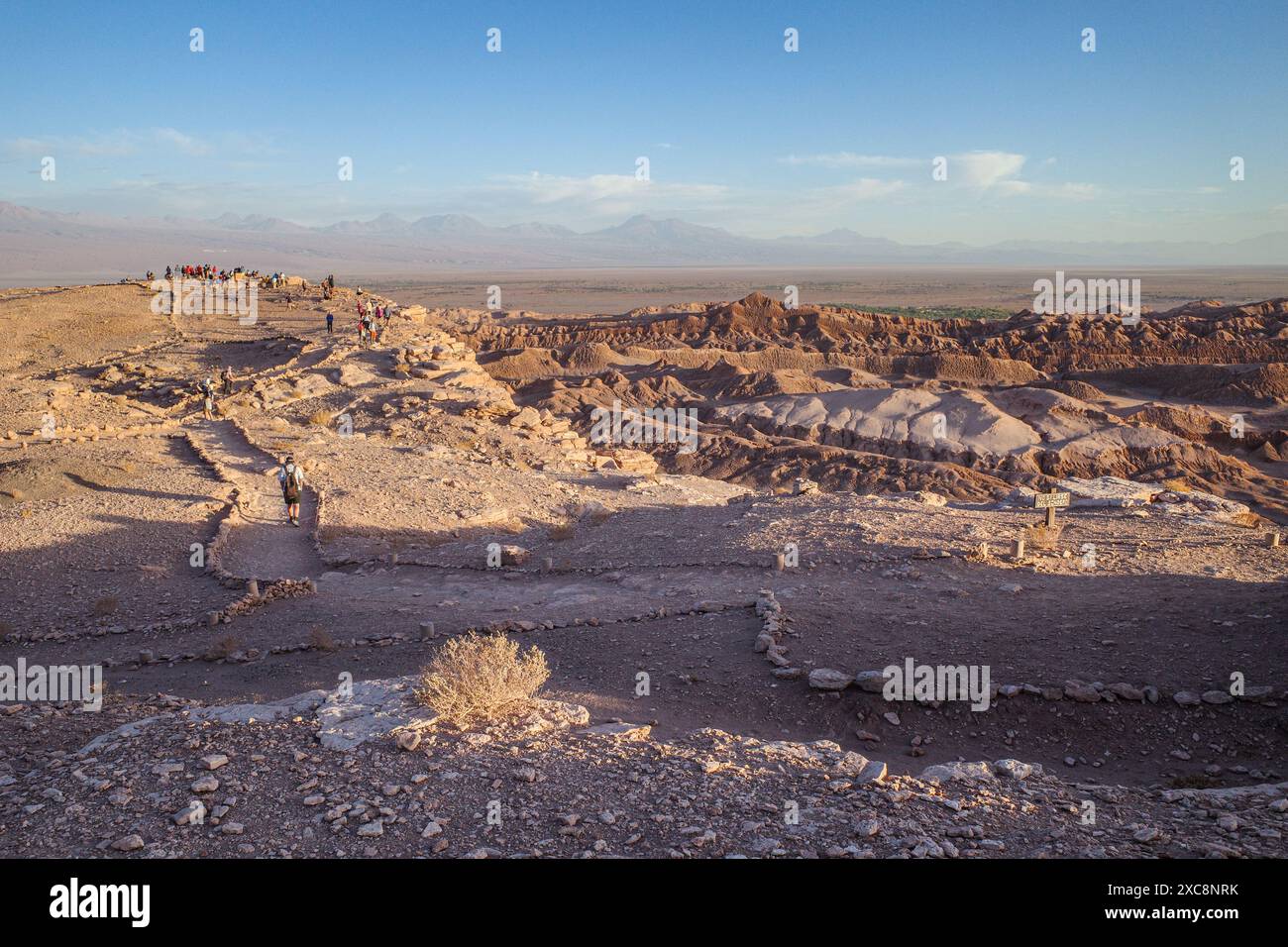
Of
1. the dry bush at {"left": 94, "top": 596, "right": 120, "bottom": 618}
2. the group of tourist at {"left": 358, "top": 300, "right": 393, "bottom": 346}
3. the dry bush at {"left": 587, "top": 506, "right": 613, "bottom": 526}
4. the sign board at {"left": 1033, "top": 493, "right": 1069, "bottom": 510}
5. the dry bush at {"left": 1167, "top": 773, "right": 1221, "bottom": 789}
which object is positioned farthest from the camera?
the group of tourist at {"left": 358, "top": 300, "right": 393, "bottom": 346}

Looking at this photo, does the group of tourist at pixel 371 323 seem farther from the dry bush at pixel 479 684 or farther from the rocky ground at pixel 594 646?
the dry bush at pixel 479 684

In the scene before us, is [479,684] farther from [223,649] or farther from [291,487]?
[291,487]

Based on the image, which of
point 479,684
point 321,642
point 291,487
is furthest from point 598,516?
point 479,684

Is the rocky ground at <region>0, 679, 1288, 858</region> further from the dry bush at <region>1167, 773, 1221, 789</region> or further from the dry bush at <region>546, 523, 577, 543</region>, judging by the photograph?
the dry bush at <region>546, 523, 577, 543</region>

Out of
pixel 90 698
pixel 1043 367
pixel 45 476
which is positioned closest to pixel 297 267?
pixel 1043 367

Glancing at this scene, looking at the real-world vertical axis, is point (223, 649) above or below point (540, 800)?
below

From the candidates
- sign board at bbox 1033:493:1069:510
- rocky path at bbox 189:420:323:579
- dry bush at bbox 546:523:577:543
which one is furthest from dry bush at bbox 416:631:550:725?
sign board at bbox 1033:493:1069:510

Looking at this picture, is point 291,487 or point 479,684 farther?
point 291,487
